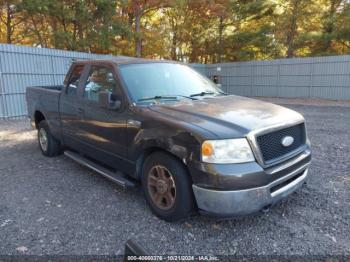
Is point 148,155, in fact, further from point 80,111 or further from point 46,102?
point 46,102

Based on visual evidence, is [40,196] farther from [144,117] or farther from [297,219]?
[297,219]

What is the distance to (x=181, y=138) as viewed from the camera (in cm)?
285

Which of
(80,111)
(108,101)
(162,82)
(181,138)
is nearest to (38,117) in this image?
(80,111)

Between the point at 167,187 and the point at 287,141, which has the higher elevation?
the point at 287,141

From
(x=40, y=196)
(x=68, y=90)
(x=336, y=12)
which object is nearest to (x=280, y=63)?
(x=336, y=12)

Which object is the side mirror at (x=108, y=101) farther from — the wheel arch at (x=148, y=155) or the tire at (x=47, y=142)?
the tire at (x=47, y=142)

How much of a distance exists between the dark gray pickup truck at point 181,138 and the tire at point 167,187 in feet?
0.03

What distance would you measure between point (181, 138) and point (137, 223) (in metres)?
1.16

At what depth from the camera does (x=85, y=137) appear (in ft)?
14.2

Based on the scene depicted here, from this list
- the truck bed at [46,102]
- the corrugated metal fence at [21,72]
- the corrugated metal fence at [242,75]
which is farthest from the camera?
the corrugated metal fence at [242,75]

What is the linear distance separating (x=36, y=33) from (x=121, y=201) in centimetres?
2210

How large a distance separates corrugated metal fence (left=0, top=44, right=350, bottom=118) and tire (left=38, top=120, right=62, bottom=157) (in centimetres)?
584

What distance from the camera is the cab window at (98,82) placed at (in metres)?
3.86

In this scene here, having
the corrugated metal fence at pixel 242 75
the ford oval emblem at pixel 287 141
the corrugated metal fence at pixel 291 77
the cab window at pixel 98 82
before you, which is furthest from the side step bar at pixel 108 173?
the corrugated metal fence at pixel 291 77
